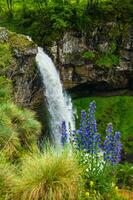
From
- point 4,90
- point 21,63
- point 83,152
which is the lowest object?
point 21,63

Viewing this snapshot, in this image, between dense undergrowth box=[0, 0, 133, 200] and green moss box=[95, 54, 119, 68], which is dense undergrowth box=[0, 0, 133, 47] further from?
dense undergrowth box=[0, 0, 133, 200]

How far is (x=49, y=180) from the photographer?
880 centimetres

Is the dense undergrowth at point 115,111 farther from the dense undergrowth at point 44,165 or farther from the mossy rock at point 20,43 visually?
the dense undergrowth at point 44,165

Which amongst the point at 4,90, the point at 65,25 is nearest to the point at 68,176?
the point at 4,90

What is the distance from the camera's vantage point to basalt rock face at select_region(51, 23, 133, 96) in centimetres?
3878

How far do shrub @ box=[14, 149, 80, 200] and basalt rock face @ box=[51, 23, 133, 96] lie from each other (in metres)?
29.0

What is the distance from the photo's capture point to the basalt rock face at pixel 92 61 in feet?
127

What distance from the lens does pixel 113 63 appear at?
133 ft

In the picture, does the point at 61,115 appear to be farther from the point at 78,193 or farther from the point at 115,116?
the point at 78,193

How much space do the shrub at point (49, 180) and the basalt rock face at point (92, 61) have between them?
1143 inches

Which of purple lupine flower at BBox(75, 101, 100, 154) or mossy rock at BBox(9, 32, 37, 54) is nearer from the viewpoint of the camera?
purple lupine flower at BBox(75, 101, 100, 154)

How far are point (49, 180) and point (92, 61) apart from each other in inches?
1268

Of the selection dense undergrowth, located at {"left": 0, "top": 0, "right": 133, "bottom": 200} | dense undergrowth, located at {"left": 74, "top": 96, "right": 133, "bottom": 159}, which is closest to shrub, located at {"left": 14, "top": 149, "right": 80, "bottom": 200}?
dense undergrowth, located at {"left": 0, "top": 0, "right": 133, "bottom": 200}

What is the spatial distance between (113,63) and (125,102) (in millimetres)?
3908
